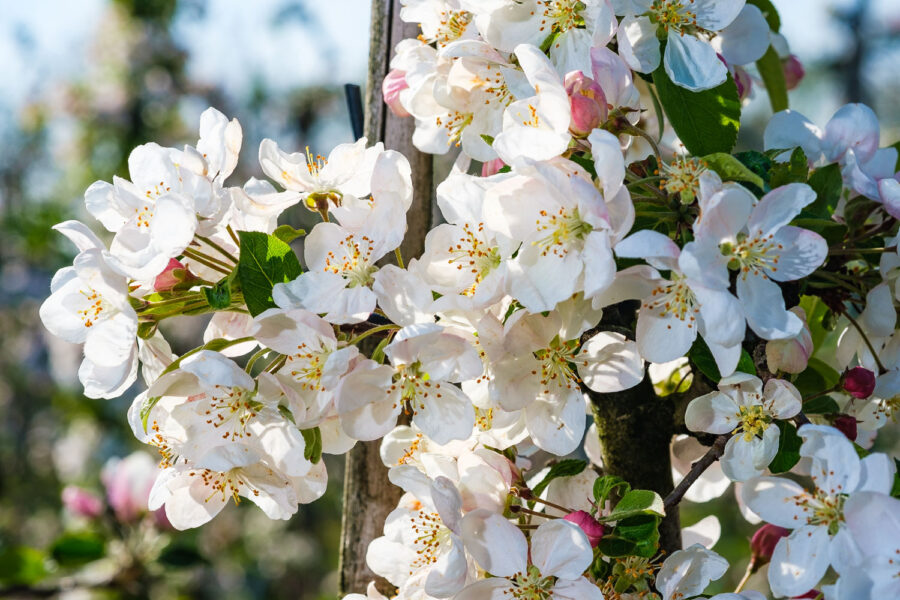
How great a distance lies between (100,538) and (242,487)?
41.7 inches

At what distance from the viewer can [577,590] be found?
1.86 ft

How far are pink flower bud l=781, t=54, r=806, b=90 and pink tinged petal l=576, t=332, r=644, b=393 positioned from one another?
54cm

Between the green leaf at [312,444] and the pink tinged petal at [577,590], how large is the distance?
186 mm

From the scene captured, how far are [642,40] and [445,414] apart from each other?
11.8 inches

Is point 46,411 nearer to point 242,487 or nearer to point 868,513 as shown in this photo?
point 242,487

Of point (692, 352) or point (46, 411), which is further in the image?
point (46, 411)

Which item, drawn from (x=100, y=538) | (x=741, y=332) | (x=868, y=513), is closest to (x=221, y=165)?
(x=741, y=332)

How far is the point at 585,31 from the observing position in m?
0.63

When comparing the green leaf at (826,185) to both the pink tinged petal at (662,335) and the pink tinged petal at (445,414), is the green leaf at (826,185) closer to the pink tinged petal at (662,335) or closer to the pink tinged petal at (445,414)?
the pink tinged petal at (662,335)

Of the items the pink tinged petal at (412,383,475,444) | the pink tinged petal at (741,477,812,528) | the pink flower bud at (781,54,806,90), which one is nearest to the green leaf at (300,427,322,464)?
the pink tinged petal at (412,383,475,444)

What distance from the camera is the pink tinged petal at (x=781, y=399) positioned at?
0.59 m

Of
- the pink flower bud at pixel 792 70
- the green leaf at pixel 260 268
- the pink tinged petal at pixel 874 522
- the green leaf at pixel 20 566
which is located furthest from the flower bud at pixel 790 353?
the green leaf at pixel 20 566

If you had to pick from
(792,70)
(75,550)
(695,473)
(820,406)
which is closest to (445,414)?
(695,473)

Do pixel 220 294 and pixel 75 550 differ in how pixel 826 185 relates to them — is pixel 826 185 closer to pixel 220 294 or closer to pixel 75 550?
pixel 220 294
